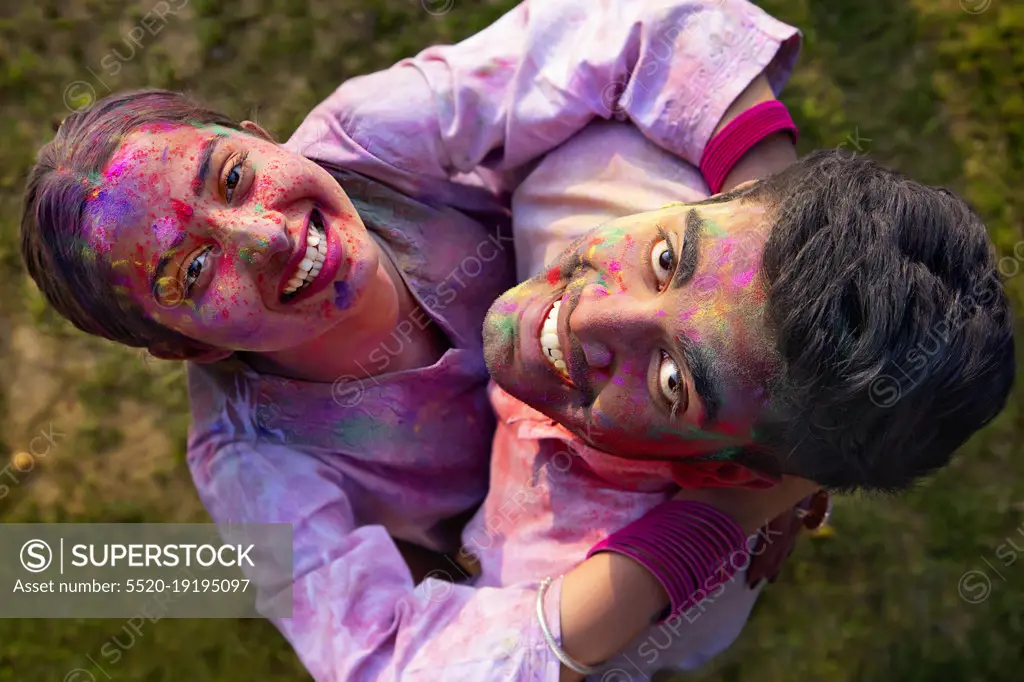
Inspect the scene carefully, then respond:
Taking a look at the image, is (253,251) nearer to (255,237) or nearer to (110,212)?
(255,237)

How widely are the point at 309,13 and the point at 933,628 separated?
8.38 ft

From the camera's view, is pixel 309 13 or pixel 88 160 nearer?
pixel 88 160

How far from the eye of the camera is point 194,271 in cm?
143

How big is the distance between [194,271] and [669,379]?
0.80 metres

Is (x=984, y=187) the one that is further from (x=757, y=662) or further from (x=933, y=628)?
(x=757, y=662)

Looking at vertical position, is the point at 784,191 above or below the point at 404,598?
above

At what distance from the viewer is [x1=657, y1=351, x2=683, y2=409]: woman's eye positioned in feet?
4.19

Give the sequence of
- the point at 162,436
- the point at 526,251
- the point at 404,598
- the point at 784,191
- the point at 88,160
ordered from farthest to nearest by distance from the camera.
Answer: the point at 162,436, the point at 526,251, the point at 404,598, the point at 88,160, the point at 784,191

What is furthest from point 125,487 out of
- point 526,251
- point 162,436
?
point 526,251

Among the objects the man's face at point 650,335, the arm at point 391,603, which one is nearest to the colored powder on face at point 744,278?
the man's face at point 650,335

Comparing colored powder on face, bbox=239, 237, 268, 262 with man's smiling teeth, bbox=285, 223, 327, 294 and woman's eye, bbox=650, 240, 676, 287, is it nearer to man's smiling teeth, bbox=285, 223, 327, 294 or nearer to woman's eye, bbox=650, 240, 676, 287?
man's smiling teeth, bbox=285, 223, 327, 294

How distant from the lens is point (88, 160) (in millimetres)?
1419

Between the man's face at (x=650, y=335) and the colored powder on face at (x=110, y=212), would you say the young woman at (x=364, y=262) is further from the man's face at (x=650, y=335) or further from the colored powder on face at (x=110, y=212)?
the man's face at (x=650, y=335)

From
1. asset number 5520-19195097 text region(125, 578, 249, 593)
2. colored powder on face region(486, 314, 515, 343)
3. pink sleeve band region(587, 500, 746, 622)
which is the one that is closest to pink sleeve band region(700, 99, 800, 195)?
colored powder on face region(486, 314, 515, 343)
